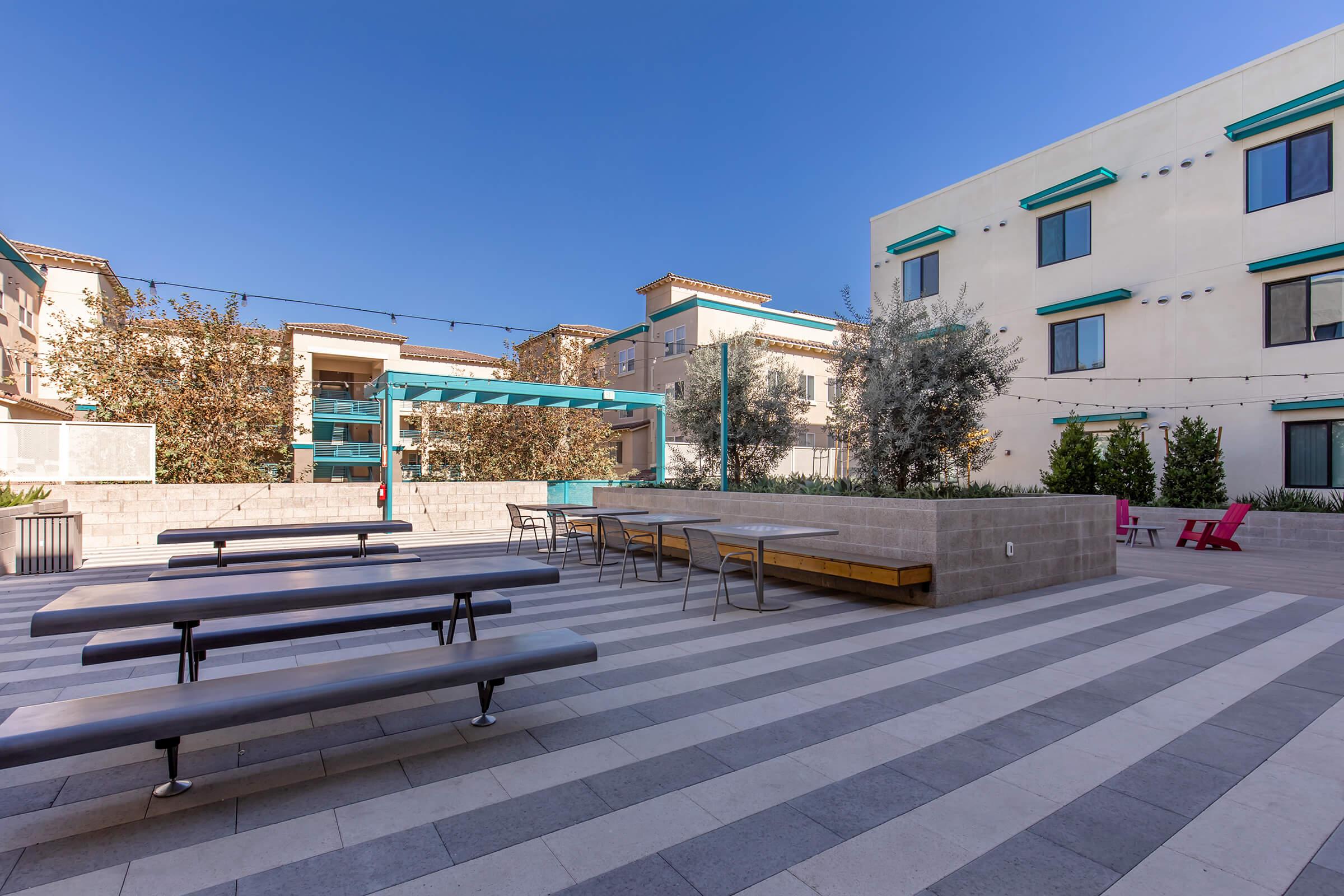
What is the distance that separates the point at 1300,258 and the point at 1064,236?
16.7 ft

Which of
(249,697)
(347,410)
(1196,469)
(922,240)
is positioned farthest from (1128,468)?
(347,410)

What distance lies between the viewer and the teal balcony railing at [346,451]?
29.9 meters

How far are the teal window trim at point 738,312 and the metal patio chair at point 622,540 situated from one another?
57.3 ft

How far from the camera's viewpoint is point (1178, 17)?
1383 cm

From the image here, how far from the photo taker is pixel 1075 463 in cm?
1532

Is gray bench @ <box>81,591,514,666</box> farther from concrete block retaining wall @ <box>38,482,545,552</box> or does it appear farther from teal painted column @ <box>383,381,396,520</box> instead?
concrete block retaining wall @ <box>38,482,545,552</box>

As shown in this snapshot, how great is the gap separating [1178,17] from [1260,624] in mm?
14495

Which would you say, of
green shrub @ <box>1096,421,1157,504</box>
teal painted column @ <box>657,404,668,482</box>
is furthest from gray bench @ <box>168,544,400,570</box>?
green shrub @ <box>1096,421,1157,504</box>

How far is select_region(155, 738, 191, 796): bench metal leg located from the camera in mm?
2609

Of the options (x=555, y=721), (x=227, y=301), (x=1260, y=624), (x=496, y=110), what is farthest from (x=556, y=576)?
(x=496, y=110)

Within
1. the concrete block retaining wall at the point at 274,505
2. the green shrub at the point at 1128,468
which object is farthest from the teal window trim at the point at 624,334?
the green shrub at the point at 1128,468

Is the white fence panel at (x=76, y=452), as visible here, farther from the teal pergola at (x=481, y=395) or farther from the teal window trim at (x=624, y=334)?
the teal window trim at (x=624, y=334)

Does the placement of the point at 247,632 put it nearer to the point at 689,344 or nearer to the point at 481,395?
the point at 481,395

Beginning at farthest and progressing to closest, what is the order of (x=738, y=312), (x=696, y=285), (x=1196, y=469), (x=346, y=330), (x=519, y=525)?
(x=346, y=330) → (x=696, y=285) → (x=738, y=312) → (x=1196, y=469) → (x=519, y=525)
